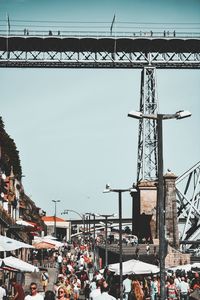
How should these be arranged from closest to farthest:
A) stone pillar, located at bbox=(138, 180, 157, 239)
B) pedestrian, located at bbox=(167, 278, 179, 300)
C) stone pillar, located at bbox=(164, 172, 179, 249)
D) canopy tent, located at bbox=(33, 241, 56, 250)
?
pedestrian, located at bbox=(167, 278, 179, 300) → canopy tent, located at bbox=(33, 241, 56, 250) → stone pillar, located at bbox=(164, 172, 179, 249) → stone pillar, located at bbox=(138, 180, 157, 239)

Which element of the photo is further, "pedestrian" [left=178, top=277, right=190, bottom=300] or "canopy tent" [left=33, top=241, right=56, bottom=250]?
"canopy tent" [left=33, top=241, right=56, bottom=250]

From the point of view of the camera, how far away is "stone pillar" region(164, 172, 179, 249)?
51250 millimetres

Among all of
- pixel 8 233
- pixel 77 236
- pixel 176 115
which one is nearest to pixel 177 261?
pixel 8 233

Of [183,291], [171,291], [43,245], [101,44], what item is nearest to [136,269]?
[183,291]

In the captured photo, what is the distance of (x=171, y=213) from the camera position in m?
51.9

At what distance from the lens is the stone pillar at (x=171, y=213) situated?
51.2m

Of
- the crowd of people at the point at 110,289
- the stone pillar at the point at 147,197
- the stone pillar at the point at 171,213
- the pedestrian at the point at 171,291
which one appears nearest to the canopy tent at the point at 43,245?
the crowd of people at the point at 110,289

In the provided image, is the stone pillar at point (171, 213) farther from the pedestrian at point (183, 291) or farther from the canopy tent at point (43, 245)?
the pedestrian at point (183, 291)

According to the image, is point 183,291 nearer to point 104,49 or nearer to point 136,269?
point 136,269

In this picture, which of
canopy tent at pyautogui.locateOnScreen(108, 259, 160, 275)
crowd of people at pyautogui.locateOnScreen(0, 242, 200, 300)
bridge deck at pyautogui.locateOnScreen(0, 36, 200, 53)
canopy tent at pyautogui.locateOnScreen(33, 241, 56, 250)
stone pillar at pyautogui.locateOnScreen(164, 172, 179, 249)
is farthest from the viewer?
bridge deck at pyautogui.locateOnScreen(0, 36, 200, 53)

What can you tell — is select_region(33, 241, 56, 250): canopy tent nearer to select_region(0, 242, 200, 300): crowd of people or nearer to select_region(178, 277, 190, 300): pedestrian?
select_region(0, 242, 200, 300): crowd of people

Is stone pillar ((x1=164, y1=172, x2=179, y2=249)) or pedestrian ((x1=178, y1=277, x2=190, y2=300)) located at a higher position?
stone pillar ((x1=164, y1=172, x2=179, y2=249))

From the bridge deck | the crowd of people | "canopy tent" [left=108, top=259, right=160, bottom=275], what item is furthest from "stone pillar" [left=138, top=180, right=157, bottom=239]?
"canopy tent" [left=108, top=259, right=160, bottom=275]

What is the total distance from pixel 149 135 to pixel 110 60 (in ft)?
25.5
